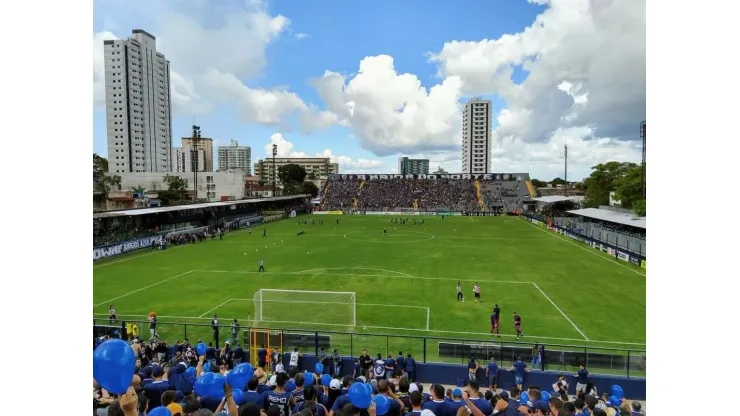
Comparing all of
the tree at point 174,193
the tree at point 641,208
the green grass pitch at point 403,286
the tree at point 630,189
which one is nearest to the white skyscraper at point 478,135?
the tree at point 630,189

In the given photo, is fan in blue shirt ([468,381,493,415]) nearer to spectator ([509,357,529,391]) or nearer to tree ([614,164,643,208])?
spectator ([509,357,529,391])

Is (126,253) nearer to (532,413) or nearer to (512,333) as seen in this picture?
(512,333)

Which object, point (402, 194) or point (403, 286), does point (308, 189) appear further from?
point (403, 286)

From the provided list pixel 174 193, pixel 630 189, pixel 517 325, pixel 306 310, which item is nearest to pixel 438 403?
pixel 517 325

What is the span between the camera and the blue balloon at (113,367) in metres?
5.27

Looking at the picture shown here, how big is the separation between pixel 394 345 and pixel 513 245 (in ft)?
103

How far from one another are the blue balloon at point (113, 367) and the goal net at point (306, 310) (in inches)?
539

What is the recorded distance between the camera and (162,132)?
157 meters

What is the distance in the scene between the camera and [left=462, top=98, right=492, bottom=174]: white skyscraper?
7141 inches

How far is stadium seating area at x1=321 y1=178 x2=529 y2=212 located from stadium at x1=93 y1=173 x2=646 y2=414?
37650mm

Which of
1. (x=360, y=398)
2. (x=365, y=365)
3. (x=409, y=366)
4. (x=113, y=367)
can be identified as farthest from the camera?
(x=409, y=366)

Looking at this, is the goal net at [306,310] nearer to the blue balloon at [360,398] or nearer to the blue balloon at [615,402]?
the blue balloon at [615,402]

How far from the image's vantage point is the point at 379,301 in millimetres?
23953

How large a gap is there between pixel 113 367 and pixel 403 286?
22923mm
